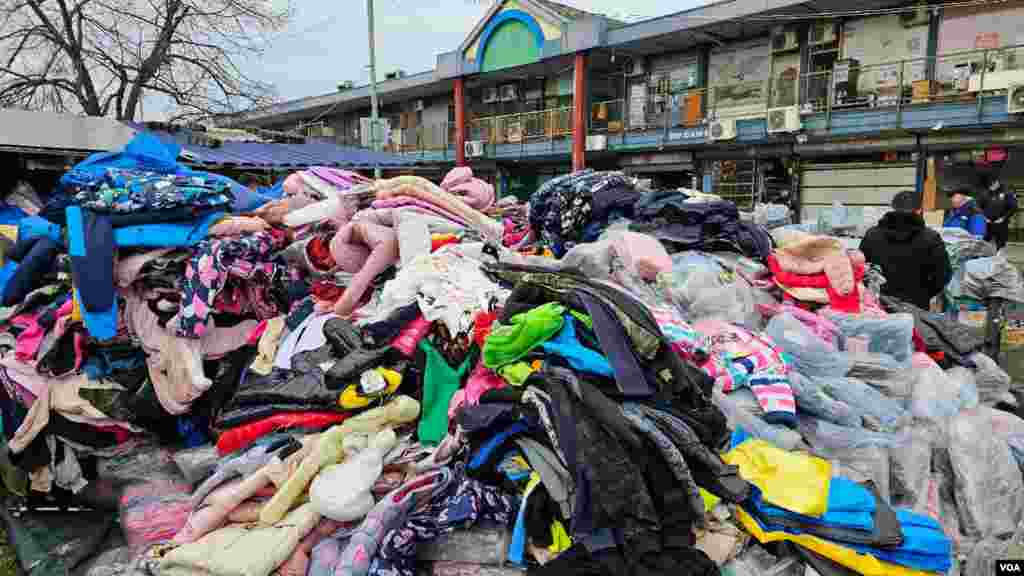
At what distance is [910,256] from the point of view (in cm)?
388

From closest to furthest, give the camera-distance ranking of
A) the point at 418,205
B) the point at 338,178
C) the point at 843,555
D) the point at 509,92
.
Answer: the point at 843,555 < the point at 418,205 < the point at 338,178 < the point at 509,92

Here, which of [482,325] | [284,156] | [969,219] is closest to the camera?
[482,325]

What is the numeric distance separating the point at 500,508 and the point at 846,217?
5364 mm

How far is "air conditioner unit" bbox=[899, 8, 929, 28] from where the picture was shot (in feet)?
41.3

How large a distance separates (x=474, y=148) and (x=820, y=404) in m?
19.9

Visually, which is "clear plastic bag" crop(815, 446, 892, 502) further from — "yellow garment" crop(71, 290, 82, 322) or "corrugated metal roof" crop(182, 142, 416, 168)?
"corrugated metal roof" crop(182, 142, 416, 168)

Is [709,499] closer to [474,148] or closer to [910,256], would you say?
[910,256]

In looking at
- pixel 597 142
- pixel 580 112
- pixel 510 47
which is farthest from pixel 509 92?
pixel 597 142

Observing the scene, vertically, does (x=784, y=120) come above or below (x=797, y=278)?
above

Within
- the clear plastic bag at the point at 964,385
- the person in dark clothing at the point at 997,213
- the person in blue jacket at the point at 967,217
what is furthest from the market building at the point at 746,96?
the clear plastic bag at the point at 964,385

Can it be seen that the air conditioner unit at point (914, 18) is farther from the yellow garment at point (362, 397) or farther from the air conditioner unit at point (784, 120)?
the yellow garment at point (362, 397)

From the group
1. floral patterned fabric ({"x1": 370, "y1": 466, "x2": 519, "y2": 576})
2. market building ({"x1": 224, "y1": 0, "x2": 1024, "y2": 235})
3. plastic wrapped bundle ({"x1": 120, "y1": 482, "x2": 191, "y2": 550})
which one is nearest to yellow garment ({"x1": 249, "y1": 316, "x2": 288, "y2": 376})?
plastic wrapped bundle ({"x1": 120, "y1": 482, "x2": 191, "y2": 550})

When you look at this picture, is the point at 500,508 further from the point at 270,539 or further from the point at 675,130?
the point at 675,130

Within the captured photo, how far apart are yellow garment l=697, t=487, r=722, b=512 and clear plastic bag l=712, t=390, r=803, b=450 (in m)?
0.37
